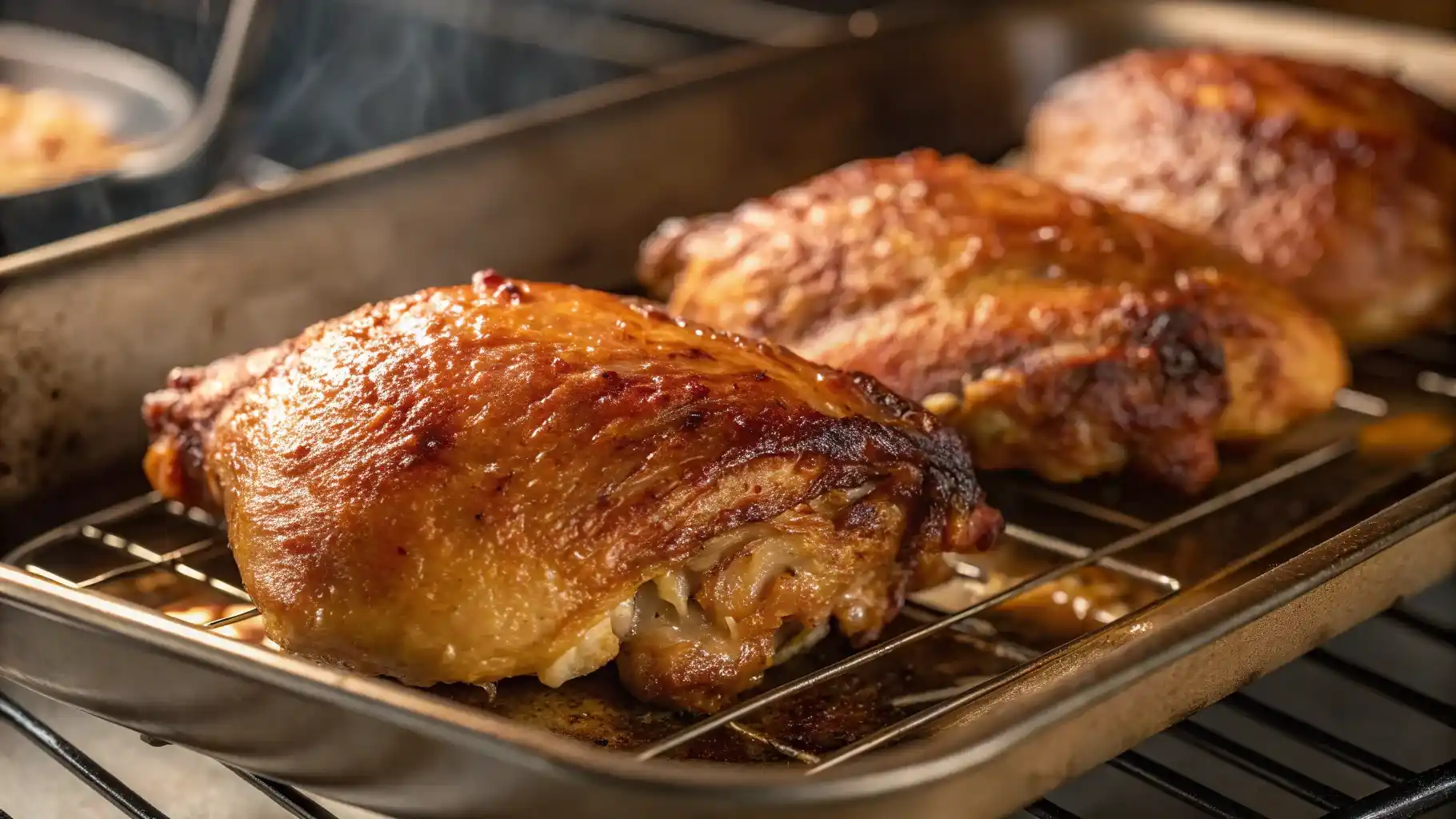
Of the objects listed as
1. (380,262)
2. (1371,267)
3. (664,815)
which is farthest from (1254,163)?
(664,815)

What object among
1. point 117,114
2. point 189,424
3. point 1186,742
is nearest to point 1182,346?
point 1186,742

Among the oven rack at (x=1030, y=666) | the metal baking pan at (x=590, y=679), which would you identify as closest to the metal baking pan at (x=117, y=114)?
the metal baking pan at (x=590, y=679)

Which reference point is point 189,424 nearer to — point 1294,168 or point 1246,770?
point 1246,770

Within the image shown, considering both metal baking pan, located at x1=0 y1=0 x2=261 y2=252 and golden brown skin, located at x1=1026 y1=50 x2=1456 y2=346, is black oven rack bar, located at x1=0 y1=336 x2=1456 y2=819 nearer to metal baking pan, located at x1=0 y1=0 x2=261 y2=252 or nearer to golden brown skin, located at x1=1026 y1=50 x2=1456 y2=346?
golden brown skin, located at x1=1026 y1=50 x2=1456 y2=346

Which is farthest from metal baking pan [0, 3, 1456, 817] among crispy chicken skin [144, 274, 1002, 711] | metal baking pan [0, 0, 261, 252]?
metal baking pan [0, 0, 261, 252]

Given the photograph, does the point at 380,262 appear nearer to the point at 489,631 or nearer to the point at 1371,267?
the point at 489,631

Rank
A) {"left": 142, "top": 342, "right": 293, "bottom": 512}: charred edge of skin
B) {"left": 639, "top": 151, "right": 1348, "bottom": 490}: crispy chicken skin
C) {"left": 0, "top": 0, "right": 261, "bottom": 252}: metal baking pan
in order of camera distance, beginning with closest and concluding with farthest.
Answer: {"left": 142, "top": 342, "right": 293, "bottom": 512}: charred edge of skin < {"left": 639, "top": 151, "right": 1348, "bottom": 490}: crispy chicken skin < {"left": 0, "top": 0, "right": 261, "bottom": 252}: metal baking pan
